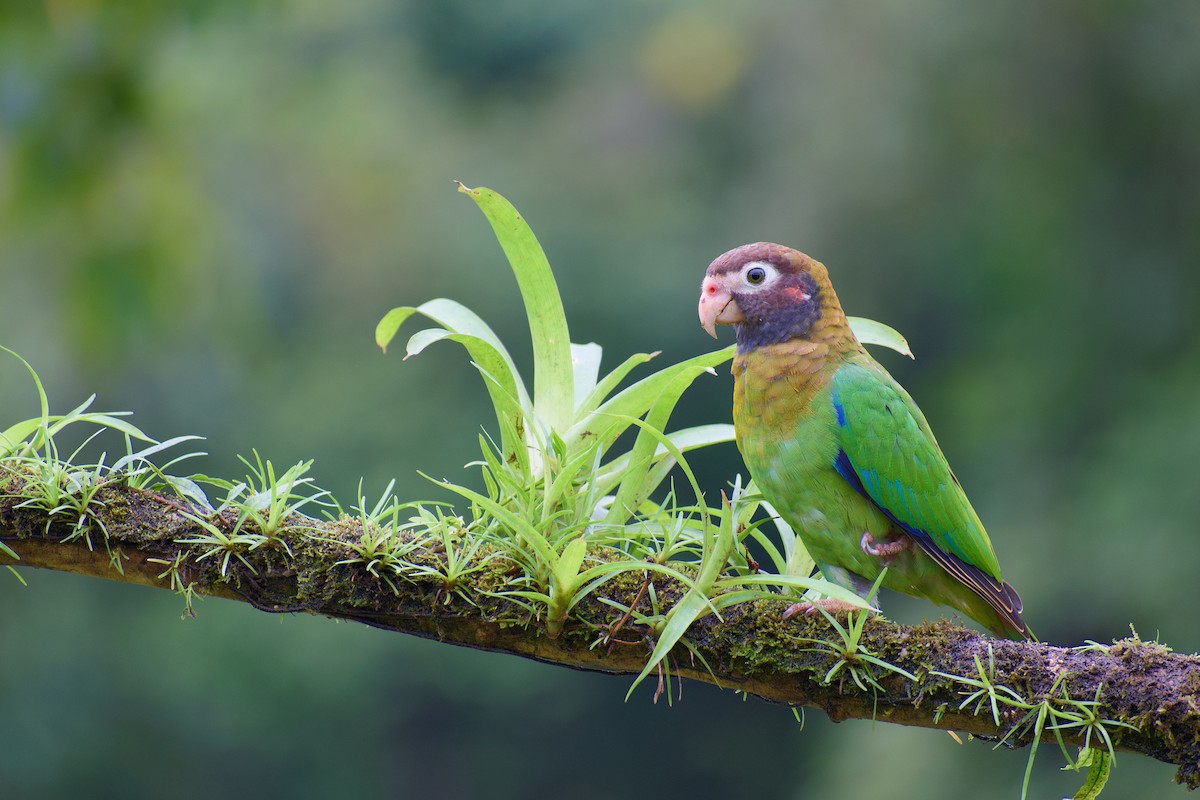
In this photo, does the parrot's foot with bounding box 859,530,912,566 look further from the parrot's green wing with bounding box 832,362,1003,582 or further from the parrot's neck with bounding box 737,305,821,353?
the parrot's neck with bounding box 737,305,821,353

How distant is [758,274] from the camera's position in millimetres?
3221

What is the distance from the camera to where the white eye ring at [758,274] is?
3219 mm

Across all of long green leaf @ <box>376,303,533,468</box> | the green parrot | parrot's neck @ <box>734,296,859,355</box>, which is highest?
parrot's neck @ <box>734,296,859,355</box>

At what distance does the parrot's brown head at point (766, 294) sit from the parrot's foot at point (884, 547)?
0.61 meters

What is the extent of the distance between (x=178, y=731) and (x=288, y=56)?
13.6 m

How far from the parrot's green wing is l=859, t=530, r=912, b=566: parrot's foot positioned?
0.17ft

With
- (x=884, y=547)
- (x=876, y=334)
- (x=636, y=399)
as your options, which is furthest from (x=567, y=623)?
(x=876, y=334)

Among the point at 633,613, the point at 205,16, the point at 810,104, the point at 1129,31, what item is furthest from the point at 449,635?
the point at 810,104

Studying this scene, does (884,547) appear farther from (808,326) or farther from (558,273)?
(558,273)

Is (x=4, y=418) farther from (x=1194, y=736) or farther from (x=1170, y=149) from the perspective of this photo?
(x=1194, y=736)

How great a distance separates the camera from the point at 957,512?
303 centimetres

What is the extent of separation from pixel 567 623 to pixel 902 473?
1.10 m

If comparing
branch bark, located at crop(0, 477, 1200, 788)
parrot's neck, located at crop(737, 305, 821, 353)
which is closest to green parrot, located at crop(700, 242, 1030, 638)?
parrot's neck, located at crop(737, 305, 821, 353)

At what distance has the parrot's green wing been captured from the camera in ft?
9.75
